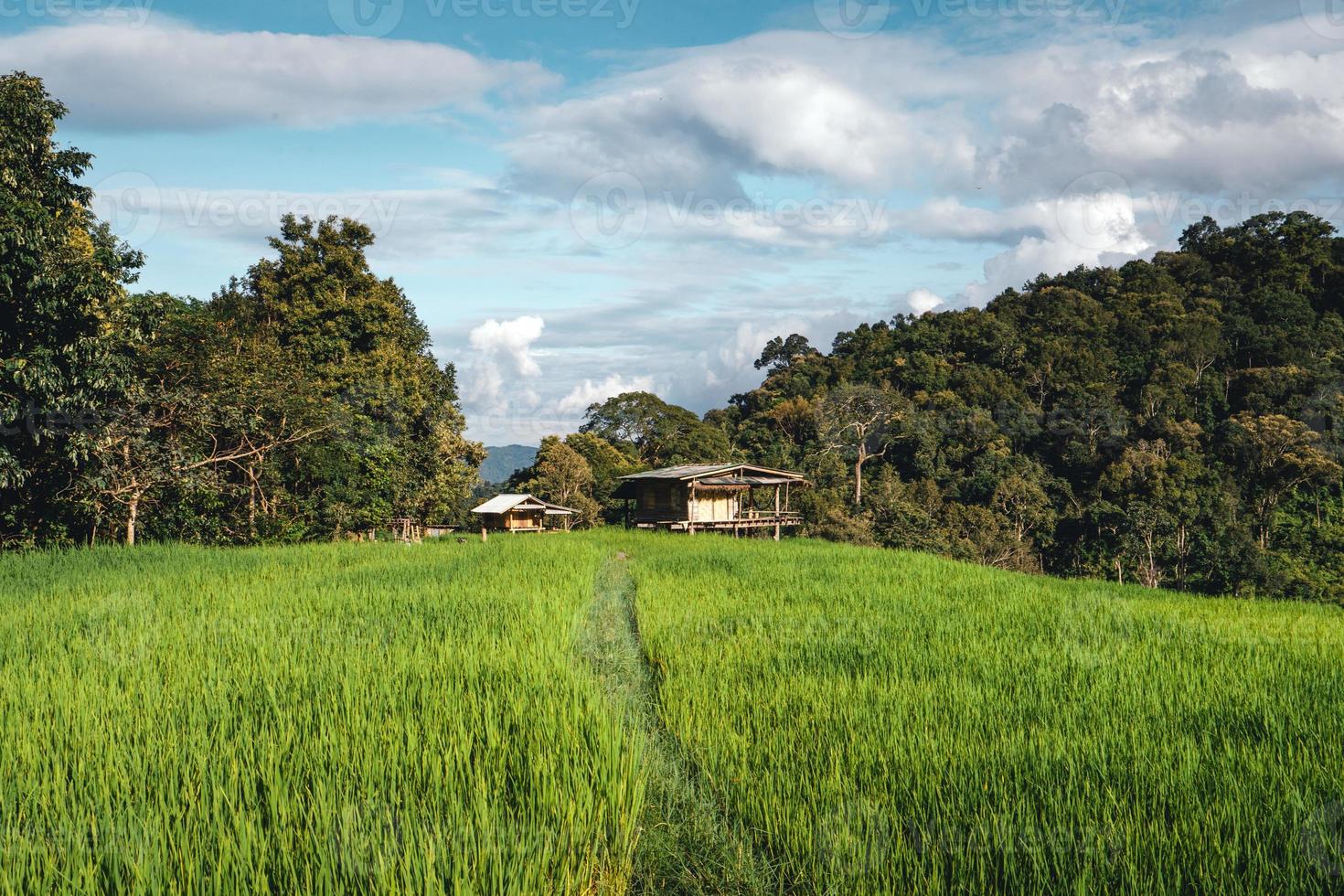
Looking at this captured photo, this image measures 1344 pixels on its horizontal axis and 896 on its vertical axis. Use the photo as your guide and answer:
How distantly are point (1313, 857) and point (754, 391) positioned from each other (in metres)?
54.8

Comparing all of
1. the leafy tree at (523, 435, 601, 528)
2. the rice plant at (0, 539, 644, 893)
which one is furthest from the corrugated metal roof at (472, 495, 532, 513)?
the rice plant at (0, 539, 644, 893)

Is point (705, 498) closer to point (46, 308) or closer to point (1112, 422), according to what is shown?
point (46, 308)

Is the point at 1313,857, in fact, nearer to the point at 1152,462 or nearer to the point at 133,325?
the point at 133,325

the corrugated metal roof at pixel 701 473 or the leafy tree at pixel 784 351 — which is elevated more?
the leafy tree at pixel 784 351

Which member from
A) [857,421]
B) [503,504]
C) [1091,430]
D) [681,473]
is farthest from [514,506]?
[1091,430]

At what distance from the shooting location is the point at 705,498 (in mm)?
31078

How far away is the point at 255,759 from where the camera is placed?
342 centimetres

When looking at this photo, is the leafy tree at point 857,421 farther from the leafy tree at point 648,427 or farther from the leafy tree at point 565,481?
the leafy tree at point 565,481

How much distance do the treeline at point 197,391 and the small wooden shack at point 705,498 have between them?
761 centimetres

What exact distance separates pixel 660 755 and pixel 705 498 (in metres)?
26.8

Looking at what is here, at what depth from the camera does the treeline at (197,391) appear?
12117 millimetres

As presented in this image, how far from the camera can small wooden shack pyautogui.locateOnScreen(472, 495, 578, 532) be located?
31.8 metres

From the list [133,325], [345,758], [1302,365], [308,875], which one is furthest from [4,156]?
[1302,365]

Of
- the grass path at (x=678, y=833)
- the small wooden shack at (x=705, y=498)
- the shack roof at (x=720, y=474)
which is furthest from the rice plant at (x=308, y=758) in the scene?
the small wooden shack at (x=705, y=498)
